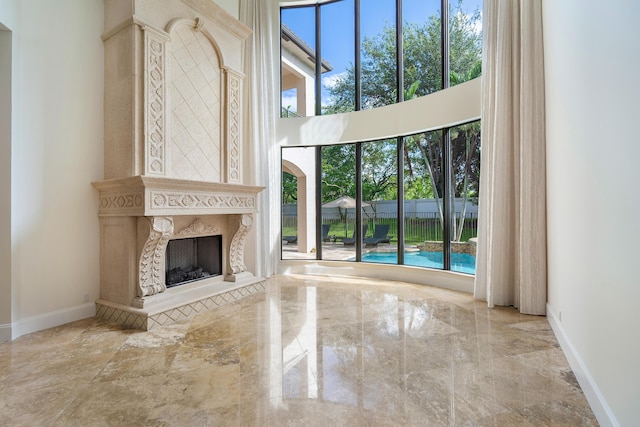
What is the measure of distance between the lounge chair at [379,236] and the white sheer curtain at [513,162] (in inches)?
77.3

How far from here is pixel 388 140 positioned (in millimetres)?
6008

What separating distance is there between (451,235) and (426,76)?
109 inches

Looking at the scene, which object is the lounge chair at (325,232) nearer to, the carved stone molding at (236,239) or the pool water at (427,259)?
the pool water at (427,259)

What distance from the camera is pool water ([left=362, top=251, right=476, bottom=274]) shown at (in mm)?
5004

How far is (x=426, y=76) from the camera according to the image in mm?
5527

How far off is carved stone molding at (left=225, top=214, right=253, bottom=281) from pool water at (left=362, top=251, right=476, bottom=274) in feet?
8.06

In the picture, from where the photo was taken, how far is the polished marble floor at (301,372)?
194 cm

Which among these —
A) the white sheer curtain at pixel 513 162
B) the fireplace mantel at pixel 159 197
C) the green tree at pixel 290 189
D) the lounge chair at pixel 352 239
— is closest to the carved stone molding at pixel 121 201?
the fireplace mantel at pixel 159 197

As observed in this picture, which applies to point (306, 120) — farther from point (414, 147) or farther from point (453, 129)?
point (453, 129)

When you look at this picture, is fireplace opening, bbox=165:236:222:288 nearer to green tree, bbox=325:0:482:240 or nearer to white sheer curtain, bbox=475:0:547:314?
green tree, bbox=325:0:482:240

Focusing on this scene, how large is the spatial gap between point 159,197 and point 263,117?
9.70ft

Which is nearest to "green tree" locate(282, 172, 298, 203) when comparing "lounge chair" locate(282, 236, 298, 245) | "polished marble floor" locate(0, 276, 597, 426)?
"lounge chair" locate(282, 236, 298, 245)

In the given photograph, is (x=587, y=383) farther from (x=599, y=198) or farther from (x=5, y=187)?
(x=5, y=187)

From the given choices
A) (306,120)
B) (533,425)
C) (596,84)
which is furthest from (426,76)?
(533,425)
